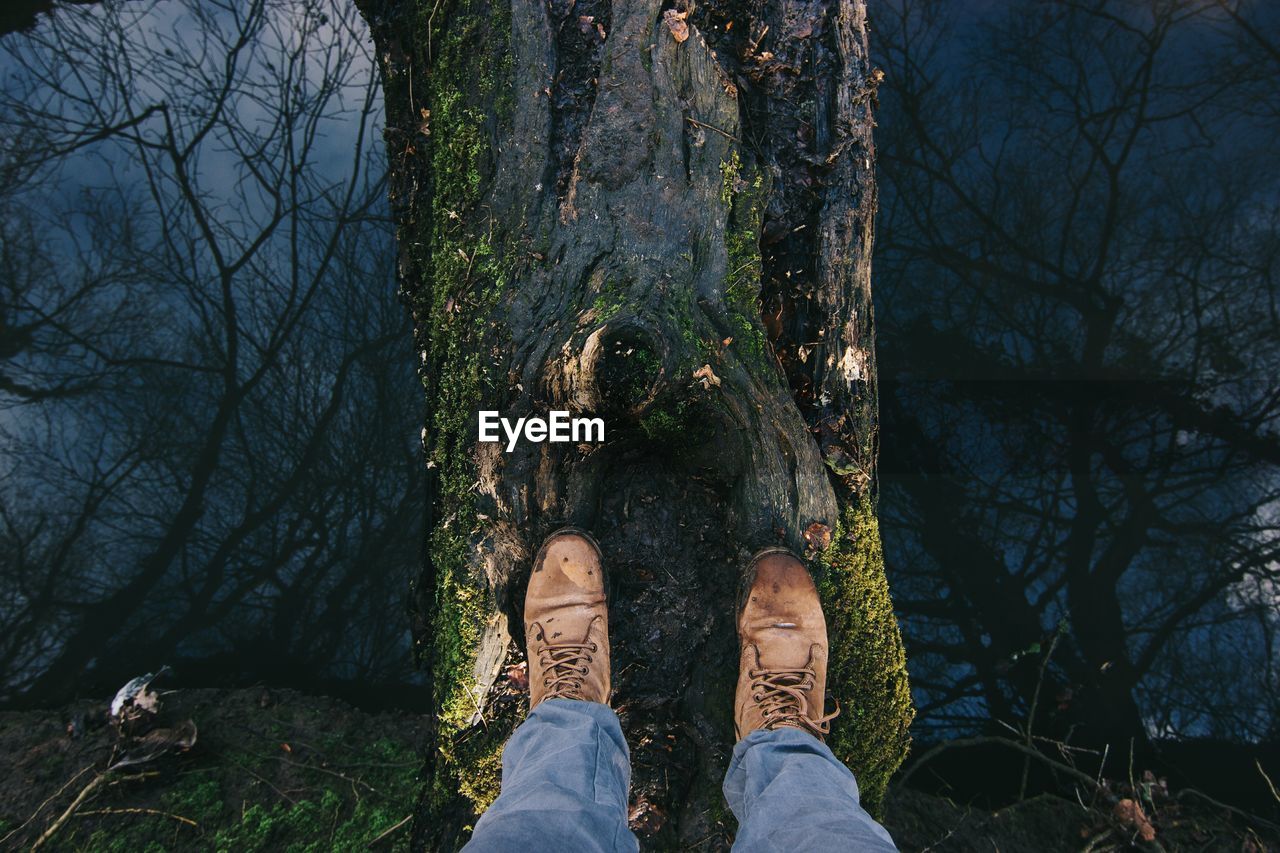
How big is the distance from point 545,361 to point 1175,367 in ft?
8.26

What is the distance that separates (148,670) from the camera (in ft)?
7.14

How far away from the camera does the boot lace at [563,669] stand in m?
1.19

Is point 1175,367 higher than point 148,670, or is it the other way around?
point 1175,367

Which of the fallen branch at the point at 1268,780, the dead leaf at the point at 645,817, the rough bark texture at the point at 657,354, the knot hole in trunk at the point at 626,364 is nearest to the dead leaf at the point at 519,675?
the rough bark texture at the point at 657,354

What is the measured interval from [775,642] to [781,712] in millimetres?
142

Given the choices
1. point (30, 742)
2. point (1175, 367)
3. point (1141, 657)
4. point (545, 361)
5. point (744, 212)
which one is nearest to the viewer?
point (545, 361)

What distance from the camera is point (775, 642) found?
1.22 metres

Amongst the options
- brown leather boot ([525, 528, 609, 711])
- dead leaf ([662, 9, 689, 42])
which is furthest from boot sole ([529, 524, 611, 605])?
dead leaf ([662, 9, 689, 42])

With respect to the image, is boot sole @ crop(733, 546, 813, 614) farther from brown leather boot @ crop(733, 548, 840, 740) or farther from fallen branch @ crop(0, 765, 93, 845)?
fallen branch @ crop(0, 765, 93, 845)

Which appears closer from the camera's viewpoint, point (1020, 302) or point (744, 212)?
point (744, 212)

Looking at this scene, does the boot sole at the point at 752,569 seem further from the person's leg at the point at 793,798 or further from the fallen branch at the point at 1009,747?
the fallen branch at the point at 1009,747

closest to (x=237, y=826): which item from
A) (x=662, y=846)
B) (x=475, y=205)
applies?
A: (x=662, y=846)

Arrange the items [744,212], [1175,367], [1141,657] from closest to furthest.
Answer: [744,212], [1141,657], [1175,367]

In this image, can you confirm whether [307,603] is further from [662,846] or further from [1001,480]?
[1001,480]
